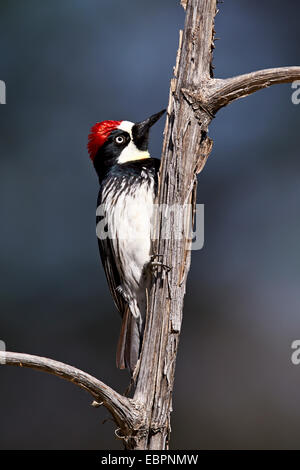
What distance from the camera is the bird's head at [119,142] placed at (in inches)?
82.7

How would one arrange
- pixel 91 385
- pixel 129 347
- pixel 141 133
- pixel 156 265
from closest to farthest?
pixel 91 385 < pixel 156 265 < pixel 129 347 < pixel 141 133

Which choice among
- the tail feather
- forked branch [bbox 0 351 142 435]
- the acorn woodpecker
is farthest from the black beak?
forked branch [bbox 0 351 142 435]

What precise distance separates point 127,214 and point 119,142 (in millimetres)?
392

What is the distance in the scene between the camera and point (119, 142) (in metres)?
2.12

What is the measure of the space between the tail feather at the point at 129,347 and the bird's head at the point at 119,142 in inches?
25.1

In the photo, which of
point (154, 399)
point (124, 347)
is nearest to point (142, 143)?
point (124, 347)

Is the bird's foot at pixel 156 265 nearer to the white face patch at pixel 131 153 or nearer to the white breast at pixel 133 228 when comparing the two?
the white breast at pixel 133 228

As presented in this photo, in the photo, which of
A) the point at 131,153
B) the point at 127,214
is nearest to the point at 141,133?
the point at 131,153

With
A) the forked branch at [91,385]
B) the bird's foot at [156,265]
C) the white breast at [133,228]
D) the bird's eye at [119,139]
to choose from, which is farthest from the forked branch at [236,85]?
the bird's eye at [119,139]

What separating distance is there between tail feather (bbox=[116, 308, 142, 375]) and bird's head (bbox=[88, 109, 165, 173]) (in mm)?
637

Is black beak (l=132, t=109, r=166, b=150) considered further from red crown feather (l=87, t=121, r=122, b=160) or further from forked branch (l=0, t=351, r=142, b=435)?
forked branch (l=0, t=351, r=142, b=435)

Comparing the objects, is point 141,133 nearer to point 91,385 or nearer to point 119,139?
point 119,139

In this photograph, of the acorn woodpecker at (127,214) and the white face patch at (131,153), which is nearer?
the acorn woodpecker at (127,214)
